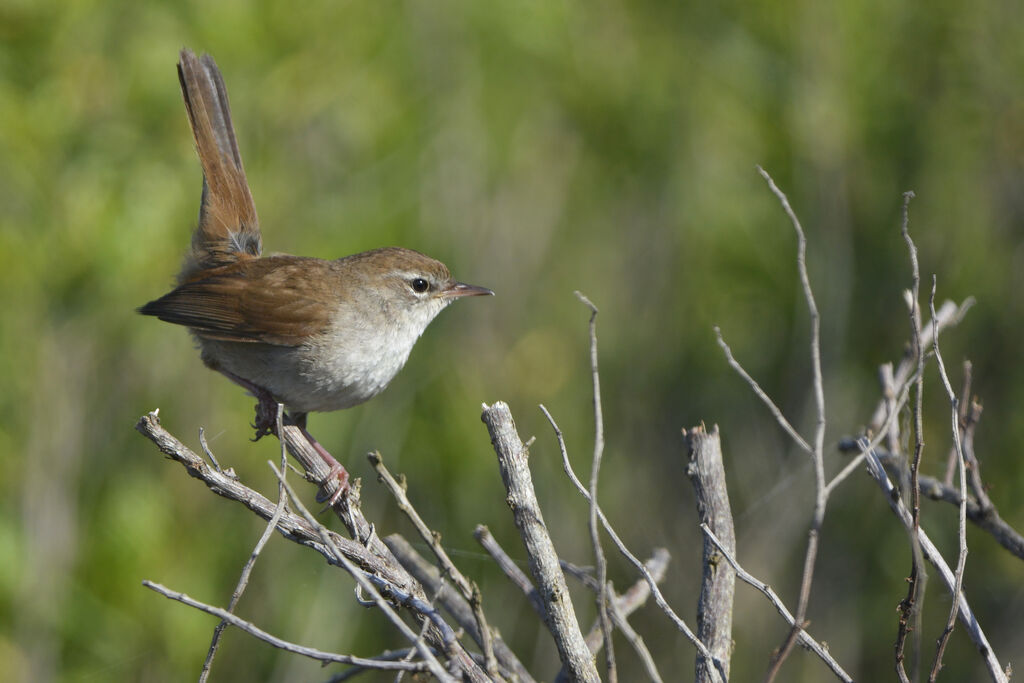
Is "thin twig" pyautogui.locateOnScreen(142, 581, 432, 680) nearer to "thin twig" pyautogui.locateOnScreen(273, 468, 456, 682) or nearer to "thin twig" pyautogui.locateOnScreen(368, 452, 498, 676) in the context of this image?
"thin twig" pyautogui.locateOnScreen(273, 468, 456, 682)

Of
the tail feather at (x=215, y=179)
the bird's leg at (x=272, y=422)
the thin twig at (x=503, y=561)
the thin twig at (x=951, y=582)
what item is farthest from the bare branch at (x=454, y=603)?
the tail feather at (x=215, y=179)

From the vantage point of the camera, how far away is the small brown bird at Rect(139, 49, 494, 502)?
3.17 m

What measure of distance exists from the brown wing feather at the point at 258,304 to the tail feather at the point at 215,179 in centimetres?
32

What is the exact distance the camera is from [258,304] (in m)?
3.31

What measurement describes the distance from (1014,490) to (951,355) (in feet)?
2.11

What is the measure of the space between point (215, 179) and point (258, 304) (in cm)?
70

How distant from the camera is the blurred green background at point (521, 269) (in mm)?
3799

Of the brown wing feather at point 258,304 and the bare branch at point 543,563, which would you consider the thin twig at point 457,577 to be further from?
the brown wing feather at point 258,304

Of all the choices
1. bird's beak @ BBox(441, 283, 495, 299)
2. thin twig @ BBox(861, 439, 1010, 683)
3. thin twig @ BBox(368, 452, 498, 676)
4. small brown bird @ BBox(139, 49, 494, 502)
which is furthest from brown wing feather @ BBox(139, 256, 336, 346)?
thin twig @ BBox(861, 439, 1010, 683)

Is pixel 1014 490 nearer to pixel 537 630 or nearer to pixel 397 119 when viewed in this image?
pixel 537 630

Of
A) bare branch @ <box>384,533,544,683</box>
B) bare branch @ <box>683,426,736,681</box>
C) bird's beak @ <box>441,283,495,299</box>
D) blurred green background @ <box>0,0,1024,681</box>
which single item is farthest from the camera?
blurred green background @ <box>0,0,1024,681</box>

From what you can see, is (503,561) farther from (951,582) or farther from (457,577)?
(951,582)

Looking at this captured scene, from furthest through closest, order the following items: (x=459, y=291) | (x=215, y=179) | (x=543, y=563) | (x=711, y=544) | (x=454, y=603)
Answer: (x=215, y=179) < (x=459, y=291) < (x=454, y=603) < (x=711, y=544) < (x=543, y=563)

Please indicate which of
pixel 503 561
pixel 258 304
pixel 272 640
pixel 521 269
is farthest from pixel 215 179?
pixel 272 640
